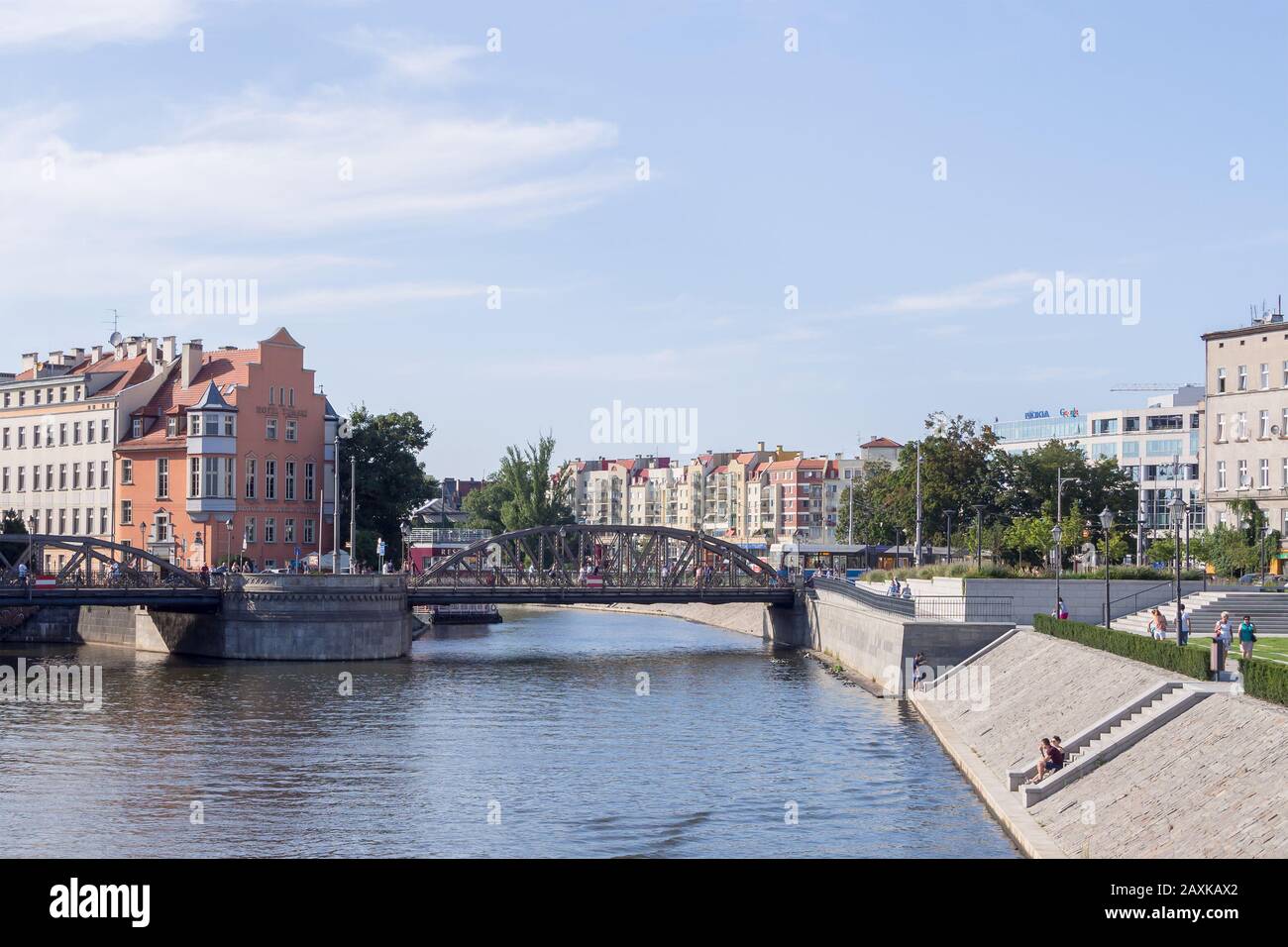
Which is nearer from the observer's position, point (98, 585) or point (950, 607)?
point (950, 607)

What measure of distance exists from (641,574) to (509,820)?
53.6 m

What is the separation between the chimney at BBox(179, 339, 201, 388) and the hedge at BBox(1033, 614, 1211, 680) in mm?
61139

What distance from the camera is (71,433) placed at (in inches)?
3890

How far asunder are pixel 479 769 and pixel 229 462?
54.7 m

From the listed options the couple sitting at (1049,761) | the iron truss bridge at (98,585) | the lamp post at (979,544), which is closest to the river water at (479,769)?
the couple sitting at (1049,761)

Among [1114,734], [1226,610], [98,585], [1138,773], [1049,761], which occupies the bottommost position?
[1049,761]

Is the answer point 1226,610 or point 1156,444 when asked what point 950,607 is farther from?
point 1156,444

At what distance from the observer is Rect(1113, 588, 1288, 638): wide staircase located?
55062mm

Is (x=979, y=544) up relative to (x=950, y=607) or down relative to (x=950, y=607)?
up

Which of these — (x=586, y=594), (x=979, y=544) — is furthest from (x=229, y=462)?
(x=979, y=544)
